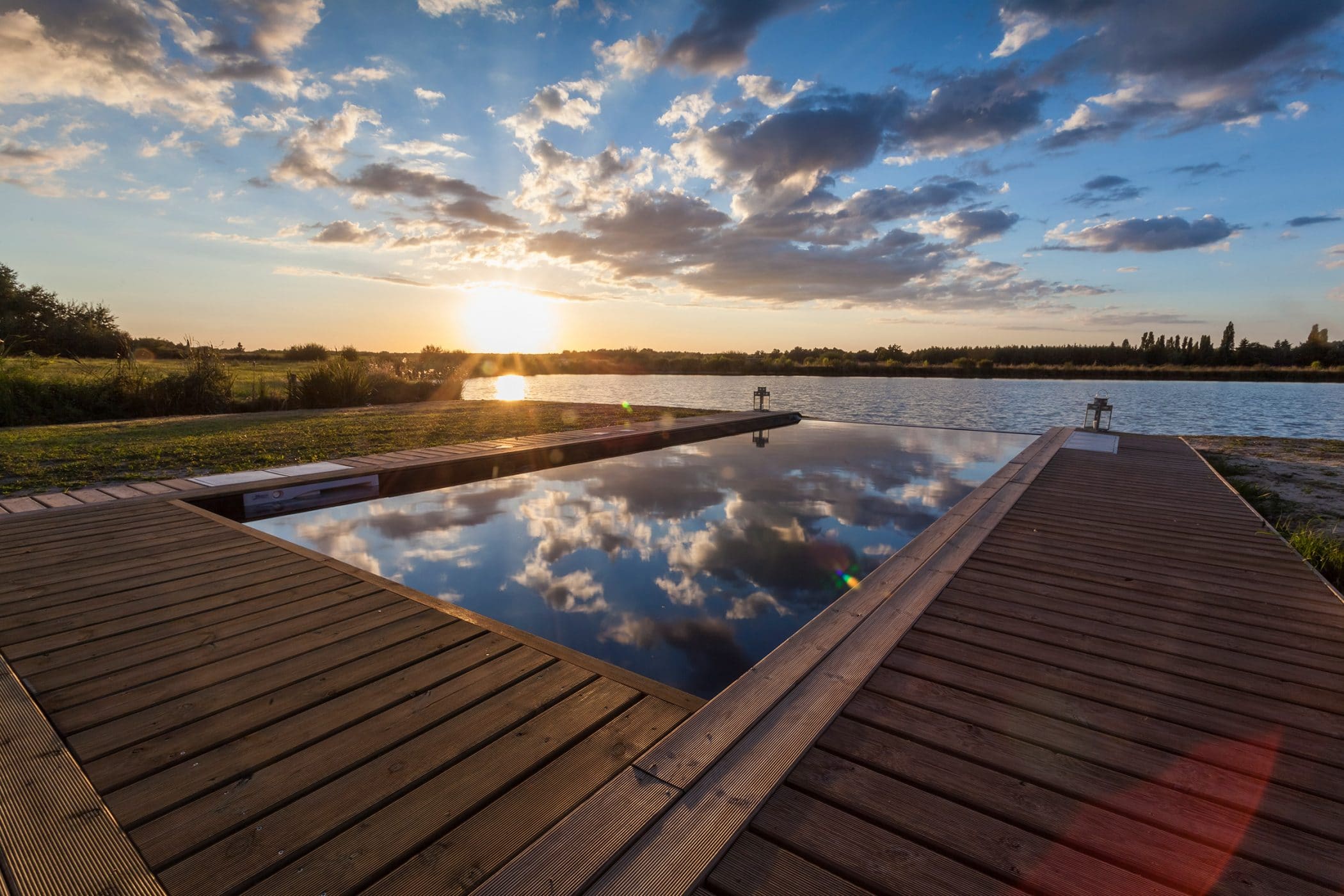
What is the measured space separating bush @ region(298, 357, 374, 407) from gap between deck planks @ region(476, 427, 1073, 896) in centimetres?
1260

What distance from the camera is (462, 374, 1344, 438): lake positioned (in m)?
12.0

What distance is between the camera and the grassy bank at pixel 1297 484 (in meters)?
3.61

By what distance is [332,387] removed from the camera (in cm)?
1188

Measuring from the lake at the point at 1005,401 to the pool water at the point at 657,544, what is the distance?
6.39 meters

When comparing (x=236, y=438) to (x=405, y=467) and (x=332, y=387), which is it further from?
(x=332, y=387)

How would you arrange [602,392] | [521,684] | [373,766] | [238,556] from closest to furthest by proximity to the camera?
[373,766]
[521,684]
[238,556]
[602,392]

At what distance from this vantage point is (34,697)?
1.73 metres

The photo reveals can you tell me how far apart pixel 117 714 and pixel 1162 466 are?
8.28 metres

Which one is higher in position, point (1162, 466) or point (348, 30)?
point (348, 30)

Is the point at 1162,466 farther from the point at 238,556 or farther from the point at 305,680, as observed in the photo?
the point at 238,556

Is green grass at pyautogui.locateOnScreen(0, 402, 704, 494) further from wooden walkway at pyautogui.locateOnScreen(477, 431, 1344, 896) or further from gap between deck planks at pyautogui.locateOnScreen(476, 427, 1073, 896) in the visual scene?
wooden walkway at pyautogui.locateOnScreen(477, 431, 1344, 896)

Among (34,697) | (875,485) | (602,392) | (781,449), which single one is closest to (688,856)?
(34,697)

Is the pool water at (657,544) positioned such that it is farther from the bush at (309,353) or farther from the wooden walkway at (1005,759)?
the bush at (309,353)

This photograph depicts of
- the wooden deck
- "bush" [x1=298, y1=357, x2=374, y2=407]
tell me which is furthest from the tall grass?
"bush" [x1=298, y1=357, x2=374, y2=407]
